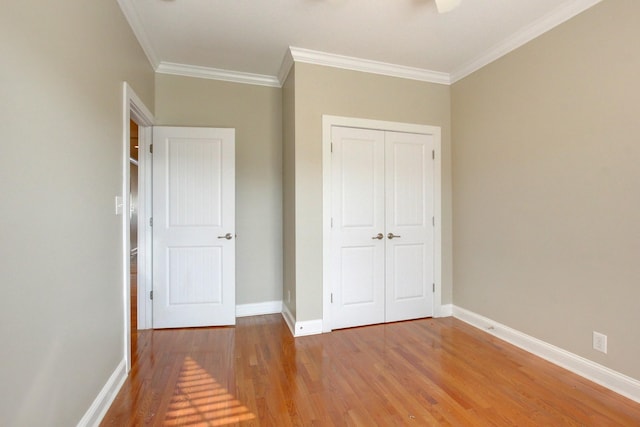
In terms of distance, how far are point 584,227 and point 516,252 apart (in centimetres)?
58

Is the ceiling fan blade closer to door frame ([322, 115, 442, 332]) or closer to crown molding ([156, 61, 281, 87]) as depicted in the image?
door frame ([322, 115, 442, 332])

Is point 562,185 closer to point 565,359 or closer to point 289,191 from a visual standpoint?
point 565,359

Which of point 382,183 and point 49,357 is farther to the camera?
point 382,183

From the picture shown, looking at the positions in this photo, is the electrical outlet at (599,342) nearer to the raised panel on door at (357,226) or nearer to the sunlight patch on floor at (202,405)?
the raised panel on door at (357,226)

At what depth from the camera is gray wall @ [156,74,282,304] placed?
10.8 ft

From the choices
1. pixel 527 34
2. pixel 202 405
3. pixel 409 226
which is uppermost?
pixel 527 34

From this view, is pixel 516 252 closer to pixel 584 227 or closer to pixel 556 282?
pixel 556 282

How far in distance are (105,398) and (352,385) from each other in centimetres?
154

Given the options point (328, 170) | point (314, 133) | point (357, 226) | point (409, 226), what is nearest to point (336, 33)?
point (314, 133)

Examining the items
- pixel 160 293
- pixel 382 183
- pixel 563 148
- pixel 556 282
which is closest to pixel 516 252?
pixel 556 282

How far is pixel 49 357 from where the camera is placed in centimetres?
129

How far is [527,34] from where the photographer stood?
2.50 meters

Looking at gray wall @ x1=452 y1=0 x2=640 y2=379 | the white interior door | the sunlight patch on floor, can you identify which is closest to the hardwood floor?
the sunlight patch on floor

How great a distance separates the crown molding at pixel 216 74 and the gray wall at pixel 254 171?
52mm
